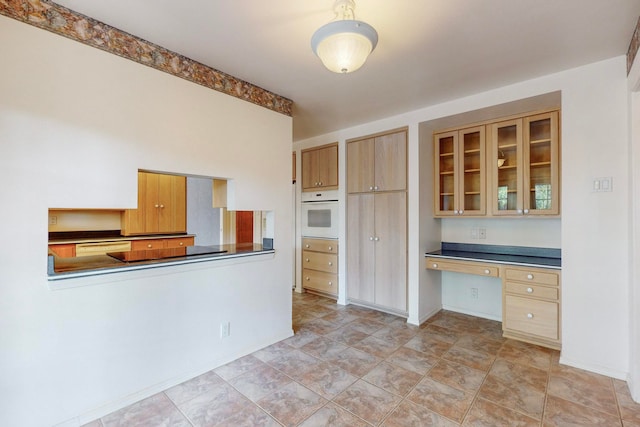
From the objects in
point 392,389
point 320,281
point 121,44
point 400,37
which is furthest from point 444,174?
point 121,44

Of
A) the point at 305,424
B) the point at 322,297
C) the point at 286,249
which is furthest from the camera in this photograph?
the point at 322,297

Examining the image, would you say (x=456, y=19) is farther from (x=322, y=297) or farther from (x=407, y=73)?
(x=322, y=297)

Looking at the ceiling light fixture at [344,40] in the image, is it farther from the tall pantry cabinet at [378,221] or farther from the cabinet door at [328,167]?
the cabinet door at [328,167]

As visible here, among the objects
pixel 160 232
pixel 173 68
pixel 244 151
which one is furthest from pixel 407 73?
pixel 160 232

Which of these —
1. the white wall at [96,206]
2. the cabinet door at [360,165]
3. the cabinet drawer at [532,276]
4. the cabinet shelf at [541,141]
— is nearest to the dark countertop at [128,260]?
the white wall at [96,206]

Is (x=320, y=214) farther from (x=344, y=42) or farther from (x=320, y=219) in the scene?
(x=344, y=42)

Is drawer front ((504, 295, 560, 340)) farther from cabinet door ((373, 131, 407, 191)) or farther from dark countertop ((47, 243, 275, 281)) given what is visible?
dark countertop ((47, 243, 275, 281))

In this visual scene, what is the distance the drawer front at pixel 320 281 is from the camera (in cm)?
410

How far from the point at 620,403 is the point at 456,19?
2654 millimetres

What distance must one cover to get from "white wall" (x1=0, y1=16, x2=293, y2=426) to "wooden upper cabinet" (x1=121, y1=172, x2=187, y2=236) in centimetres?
183

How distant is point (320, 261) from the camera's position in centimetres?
425

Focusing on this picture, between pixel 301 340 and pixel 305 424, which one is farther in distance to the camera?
pixel 301 340

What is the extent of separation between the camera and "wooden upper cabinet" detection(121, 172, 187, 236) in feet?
12.4

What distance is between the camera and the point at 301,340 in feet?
9.46
